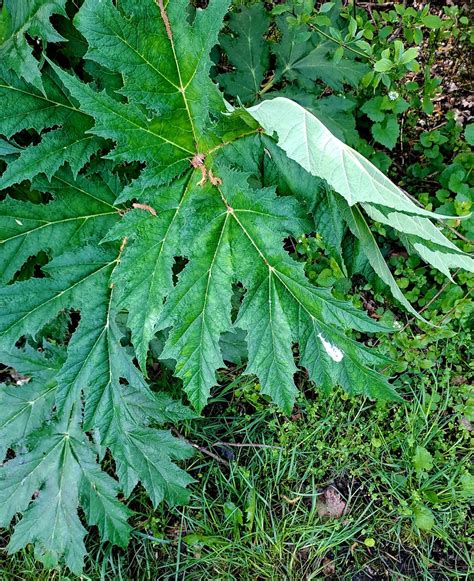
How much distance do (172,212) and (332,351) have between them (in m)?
0.57

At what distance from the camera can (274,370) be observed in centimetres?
152

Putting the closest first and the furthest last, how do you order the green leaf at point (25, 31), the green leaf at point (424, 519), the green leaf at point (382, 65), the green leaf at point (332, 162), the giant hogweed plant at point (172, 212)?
the green leaf at point (332, 162) < the giant hogweed plant at point (172, 212) < the green leaf at point (25, 31) < the green leaf at point (382, 65) < the green leaf at point (424, 519)

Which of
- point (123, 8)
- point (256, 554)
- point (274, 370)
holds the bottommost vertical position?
point (256, 554)

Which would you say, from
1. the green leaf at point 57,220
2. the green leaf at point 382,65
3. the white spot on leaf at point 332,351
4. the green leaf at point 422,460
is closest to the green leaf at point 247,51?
the green leaf at point 382,65

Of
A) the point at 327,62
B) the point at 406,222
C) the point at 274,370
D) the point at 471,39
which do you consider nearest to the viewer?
the point at 406,222

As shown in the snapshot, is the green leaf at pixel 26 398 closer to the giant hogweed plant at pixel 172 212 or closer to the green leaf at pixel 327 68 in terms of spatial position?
the giant hogweed plant at pixel 172 212

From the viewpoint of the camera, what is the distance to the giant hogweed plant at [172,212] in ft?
4.42

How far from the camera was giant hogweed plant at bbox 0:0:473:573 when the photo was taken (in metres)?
1.35

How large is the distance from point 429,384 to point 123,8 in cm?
209

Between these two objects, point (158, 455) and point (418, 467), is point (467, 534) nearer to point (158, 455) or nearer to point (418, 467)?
point (418, 467)

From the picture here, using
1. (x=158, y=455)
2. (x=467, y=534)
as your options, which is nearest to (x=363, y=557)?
(x=467, y=534)

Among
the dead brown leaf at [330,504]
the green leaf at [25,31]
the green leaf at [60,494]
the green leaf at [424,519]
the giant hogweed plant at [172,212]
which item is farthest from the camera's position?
the dead brown leaf at [330,504]

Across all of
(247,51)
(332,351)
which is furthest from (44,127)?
(332,351)

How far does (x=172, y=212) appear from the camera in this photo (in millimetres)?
1523
